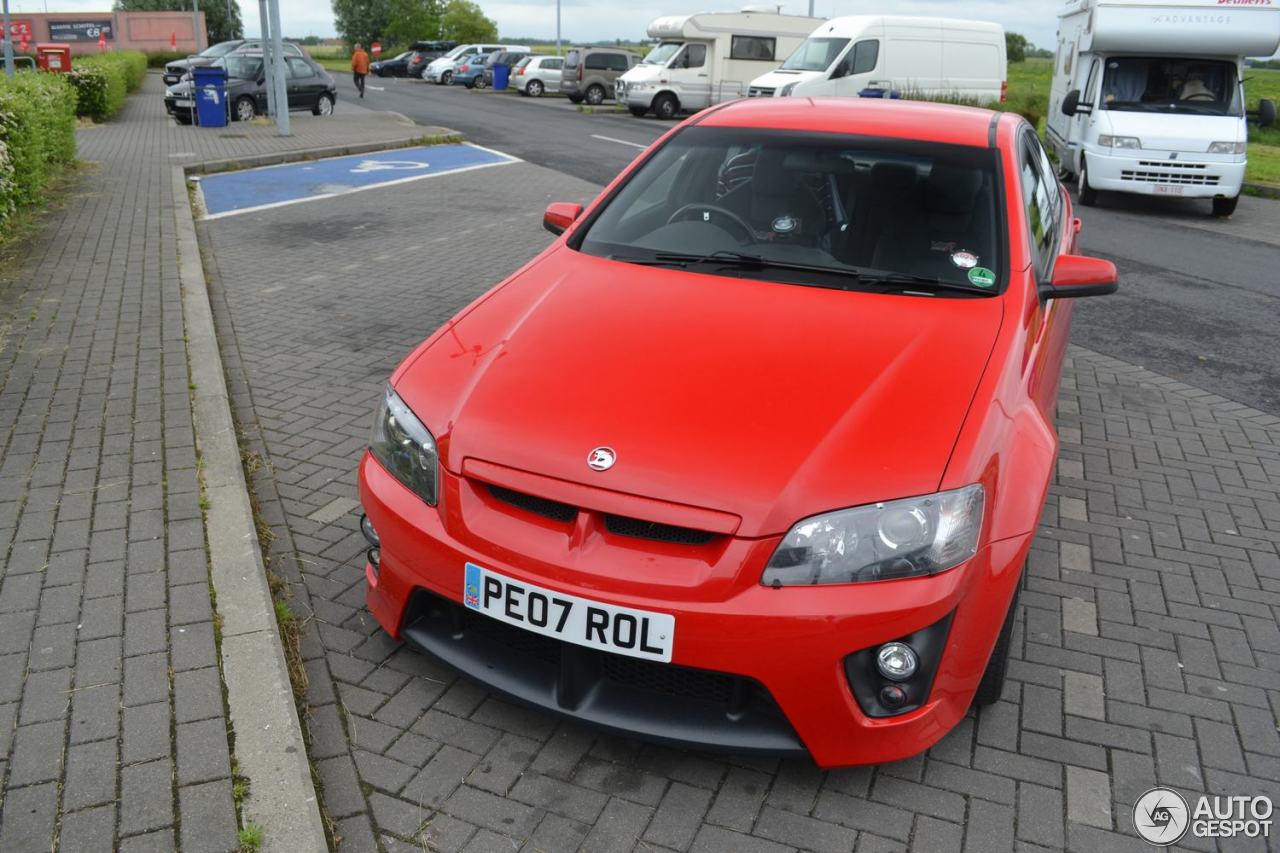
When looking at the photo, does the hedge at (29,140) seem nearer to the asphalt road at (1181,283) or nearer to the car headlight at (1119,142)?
the asphalt road at (1181,283)

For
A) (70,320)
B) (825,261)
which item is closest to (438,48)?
(70,320)

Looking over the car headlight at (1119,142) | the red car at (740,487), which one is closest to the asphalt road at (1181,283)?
the car headlight at (1119,142)

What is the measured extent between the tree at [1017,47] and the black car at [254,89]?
2377 inches

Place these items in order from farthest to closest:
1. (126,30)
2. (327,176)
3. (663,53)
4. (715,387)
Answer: (126,30) < (663,53) < (327,176) < (715,387)

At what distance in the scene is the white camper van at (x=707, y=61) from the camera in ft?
94.5

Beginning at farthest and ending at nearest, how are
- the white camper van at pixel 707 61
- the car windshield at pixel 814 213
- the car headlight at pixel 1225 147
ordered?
the white camper van at pixel 707 61, the car headlight at pixel 1225 147, the car windshield at pixel 814 213

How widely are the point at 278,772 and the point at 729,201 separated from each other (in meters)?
2.67

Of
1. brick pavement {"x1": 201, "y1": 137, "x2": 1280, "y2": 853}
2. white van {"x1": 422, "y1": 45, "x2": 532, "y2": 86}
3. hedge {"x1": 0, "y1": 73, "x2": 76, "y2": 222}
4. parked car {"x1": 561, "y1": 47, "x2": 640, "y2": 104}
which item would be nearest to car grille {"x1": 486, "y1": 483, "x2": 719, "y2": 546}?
brick pavement {"x1": 201, "y1": 137, "x2": 1280, "y2": 853}

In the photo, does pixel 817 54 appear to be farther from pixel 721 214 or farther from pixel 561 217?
pixel 721 214

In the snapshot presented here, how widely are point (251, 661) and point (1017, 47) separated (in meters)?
82.8

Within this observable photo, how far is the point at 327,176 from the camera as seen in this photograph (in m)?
14.6

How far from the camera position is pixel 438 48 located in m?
56.1

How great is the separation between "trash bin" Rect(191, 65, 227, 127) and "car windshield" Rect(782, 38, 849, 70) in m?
11.5

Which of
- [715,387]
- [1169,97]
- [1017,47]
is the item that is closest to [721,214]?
[715,387]
